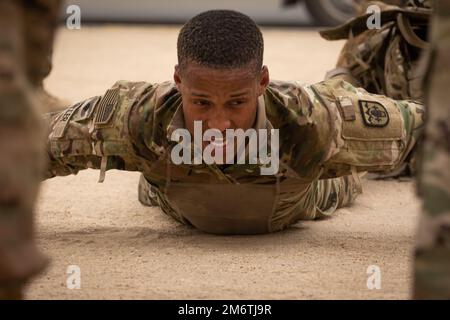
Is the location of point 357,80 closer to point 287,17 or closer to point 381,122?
point 381,122

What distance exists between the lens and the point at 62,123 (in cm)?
283

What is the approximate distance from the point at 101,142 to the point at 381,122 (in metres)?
0.88

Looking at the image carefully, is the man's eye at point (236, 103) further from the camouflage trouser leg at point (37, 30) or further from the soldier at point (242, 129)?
the camouflage trouser leg at point (37, 30)

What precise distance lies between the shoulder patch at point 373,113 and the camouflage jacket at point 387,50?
0.95 metres

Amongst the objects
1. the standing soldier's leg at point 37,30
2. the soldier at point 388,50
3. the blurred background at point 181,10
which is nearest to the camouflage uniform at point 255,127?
the soldier at point 388,50

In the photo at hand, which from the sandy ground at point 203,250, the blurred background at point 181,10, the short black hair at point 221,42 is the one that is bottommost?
the blurred background at point 181,10

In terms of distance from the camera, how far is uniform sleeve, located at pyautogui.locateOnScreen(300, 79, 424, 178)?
2.76m

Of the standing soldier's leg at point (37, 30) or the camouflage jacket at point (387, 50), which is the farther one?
the camouflage jacket at point (387, 50)

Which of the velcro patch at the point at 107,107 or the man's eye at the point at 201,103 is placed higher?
the man's eye at the point at 201,103

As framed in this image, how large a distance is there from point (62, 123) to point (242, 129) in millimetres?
606

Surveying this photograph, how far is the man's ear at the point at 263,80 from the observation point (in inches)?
105

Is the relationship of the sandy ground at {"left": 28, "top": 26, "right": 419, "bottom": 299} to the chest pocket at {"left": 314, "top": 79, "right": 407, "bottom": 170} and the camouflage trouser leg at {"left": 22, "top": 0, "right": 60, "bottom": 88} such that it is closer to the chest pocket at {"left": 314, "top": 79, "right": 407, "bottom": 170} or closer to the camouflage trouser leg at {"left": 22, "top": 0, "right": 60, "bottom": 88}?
the chest pocket at {"left": 314, "top": 79, "right": 407, "bottom": 170}

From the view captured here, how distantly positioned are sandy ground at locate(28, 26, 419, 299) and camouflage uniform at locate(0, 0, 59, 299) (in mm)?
792

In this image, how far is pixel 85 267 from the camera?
2.57 metres
